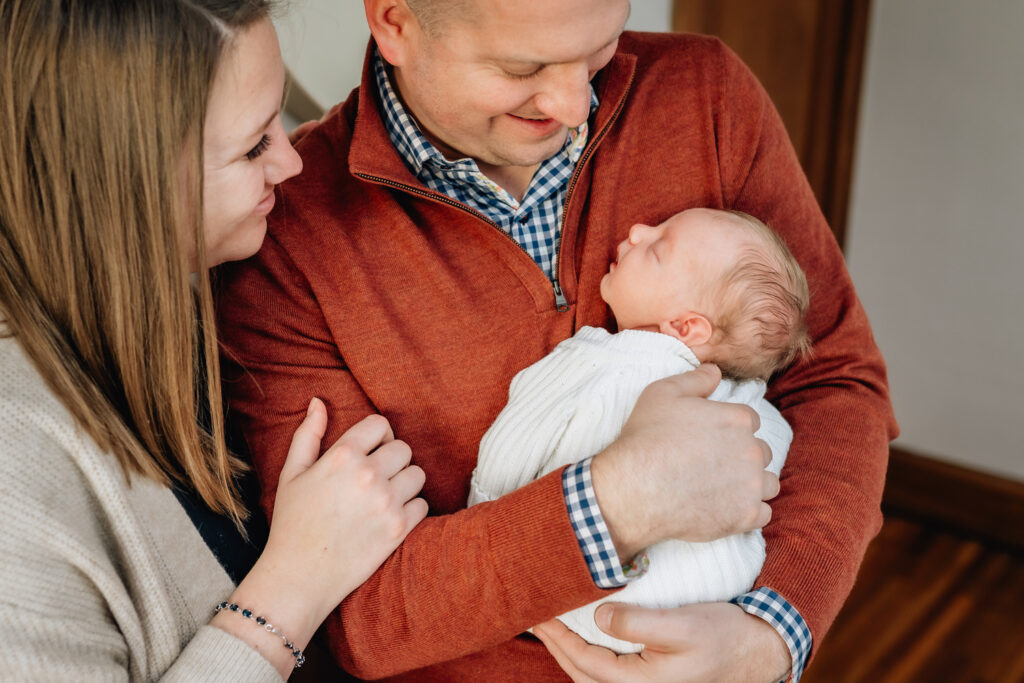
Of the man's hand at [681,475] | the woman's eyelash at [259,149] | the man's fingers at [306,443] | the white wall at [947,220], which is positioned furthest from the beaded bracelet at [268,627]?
the white wall at [947,220]

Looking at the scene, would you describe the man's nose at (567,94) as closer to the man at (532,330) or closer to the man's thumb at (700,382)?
the man at (532,330)

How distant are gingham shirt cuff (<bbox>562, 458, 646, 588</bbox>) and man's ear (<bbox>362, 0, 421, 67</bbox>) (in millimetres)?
672

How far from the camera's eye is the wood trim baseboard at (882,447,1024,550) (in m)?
2.94

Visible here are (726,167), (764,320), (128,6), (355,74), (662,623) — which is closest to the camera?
(128,6)

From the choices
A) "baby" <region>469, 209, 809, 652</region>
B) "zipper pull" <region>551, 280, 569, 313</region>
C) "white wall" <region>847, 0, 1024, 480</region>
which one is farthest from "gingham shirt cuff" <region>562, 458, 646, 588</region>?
"white wall" <region>847, 0, 1024, 480</region>

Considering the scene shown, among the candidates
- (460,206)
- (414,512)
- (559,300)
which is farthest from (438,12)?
(414,512)

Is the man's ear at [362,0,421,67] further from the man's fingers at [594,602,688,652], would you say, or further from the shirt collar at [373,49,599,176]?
the man's fingers at [594,602,688,652]

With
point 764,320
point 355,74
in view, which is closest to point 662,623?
point 764,320

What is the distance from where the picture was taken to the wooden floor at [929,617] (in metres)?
2.49

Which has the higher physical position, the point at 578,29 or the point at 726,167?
the point at 578,29

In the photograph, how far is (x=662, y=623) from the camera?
1.10m

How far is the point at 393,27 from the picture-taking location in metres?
1.31

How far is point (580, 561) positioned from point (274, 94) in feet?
2.22

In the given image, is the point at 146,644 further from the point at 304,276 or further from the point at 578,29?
the point at 578,29
